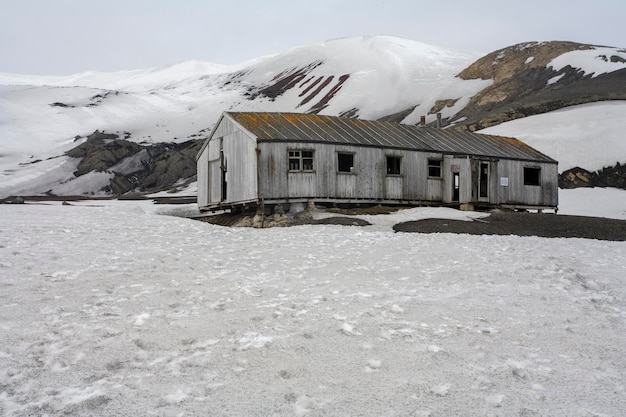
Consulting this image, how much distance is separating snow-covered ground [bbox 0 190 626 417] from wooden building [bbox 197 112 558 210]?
12.3m

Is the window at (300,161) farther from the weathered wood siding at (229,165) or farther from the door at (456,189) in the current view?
the door at (456,189)

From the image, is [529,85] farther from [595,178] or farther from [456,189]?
[456,189]

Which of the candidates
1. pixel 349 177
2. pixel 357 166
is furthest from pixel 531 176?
pixel 349 177

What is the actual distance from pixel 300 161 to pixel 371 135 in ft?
18.6

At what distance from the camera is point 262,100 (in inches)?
4409

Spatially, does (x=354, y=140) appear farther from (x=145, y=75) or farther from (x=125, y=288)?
(x=145, y=75)

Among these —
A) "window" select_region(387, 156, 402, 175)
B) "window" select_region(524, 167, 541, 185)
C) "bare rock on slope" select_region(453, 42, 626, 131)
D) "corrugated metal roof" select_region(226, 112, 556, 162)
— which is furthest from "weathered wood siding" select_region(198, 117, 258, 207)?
"bare rock on slope" select_region(453, 42, 626, 131)

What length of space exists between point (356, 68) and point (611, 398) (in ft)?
404

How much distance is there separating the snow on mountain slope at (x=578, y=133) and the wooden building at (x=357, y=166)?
12425 mm

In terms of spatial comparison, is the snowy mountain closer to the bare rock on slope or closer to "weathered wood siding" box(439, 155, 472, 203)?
the bare rock on slope

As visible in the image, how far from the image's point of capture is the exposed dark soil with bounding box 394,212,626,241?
2044 cm

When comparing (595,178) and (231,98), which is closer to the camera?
(595,178)

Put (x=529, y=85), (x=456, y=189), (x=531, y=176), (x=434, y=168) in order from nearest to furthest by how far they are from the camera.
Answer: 1. (x=434, y=168)
2. (x=456, y=189)
3. (x=531, y=176)
4. (x=529, y=85)

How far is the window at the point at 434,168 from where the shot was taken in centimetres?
2986
